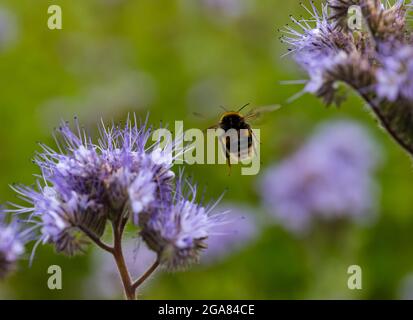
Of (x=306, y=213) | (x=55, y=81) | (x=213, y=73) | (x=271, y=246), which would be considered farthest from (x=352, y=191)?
(x=55, y=81)

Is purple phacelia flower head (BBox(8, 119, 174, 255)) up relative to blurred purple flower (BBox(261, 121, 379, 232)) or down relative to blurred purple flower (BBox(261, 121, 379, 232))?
down

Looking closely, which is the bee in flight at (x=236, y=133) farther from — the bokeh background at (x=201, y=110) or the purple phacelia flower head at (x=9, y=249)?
the purple phacelia flower head at (x=9, y=249)

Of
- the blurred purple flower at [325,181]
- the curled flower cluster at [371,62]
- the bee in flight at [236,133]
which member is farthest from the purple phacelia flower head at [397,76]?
the blurred purple flower at [325,181]

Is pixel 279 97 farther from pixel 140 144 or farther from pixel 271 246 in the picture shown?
pixel 140 144

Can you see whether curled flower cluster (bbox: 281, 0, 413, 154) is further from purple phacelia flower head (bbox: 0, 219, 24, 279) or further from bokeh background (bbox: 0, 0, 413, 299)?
bokeh background (bbox: 0, 0, 413, 299)

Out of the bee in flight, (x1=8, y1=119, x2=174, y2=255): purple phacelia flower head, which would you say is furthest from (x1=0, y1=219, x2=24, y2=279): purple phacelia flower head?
the bee in flight

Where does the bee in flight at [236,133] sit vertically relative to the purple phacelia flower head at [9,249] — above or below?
above
